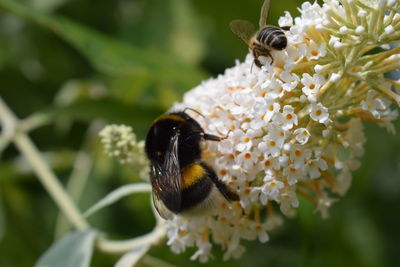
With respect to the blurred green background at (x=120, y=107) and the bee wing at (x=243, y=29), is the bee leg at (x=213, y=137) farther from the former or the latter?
the blurred green background at (x=120, y=107)

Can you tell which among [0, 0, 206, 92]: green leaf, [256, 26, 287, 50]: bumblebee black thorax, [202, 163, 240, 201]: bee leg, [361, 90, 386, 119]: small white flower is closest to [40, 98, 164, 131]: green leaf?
[0, 0, 206, 92]: green leaf

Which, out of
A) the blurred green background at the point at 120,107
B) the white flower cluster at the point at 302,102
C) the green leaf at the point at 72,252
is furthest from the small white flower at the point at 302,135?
the blurred green background at the point at 120,107

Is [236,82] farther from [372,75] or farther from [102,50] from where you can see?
[102,50]

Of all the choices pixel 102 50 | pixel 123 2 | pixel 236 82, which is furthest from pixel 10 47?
pixel 236 82

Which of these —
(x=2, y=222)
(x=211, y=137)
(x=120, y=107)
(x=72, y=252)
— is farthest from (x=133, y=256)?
(x=2, y=222)

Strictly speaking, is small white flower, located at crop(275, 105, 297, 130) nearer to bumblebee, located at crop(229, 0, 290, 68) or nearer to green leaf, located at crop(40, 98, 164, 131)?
bumblebee, located at crop(229, 0, 290, 68)

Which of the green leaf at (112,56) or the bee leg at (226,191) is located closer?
the bee leg at (226,191)

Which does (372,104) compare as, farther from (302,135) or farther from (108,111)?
(108,111)
